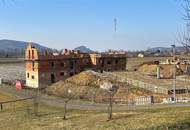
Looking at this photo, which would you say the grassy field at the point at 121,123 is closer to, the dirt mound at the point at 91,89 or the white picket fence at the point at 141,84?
the dirt mound at the point at 91,89

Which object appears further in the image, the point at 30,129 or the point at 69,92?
the point at 69,92

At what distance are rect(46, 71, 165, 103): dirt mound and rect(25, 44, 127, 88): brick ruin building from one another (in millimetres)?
7802

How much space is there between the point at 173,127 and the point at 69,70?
258 feet

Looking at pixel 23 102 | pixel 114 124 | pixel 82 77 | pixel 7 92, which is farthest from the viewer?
pixel 82 77

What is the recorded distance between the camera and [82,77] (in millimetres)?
87125

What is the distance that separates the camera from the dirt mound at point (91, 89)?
68.8 metres

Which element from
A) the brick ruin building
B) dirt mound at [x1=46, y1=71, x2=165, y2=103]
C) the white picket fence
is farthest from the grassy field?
the brick ruin building

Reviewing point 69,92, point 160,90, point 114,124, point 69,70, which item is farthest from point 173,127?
point 69,70

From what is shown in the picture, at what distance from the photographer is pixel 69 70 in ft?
324

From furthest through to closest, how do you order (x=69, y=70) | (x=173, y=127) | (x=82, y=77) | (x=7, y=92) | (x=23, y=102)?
1. (x=69, y=70)
2. (x=82, y=77)
3. (x=7, y=92)
4. (x=23, y=102)
5. (x=173, y=127)

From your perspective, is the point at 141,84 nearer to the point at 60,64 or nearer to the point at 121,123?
the point at 60,64

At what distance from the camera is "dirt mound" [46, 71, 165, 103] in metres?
68.8

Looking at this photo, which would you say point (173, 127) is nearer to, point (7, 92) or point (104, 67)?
point (7, 92)

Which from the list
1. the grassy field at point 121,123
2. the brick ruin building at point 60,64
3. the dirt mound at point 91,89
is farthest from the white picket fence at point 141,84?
the grassy field at point 121,123
